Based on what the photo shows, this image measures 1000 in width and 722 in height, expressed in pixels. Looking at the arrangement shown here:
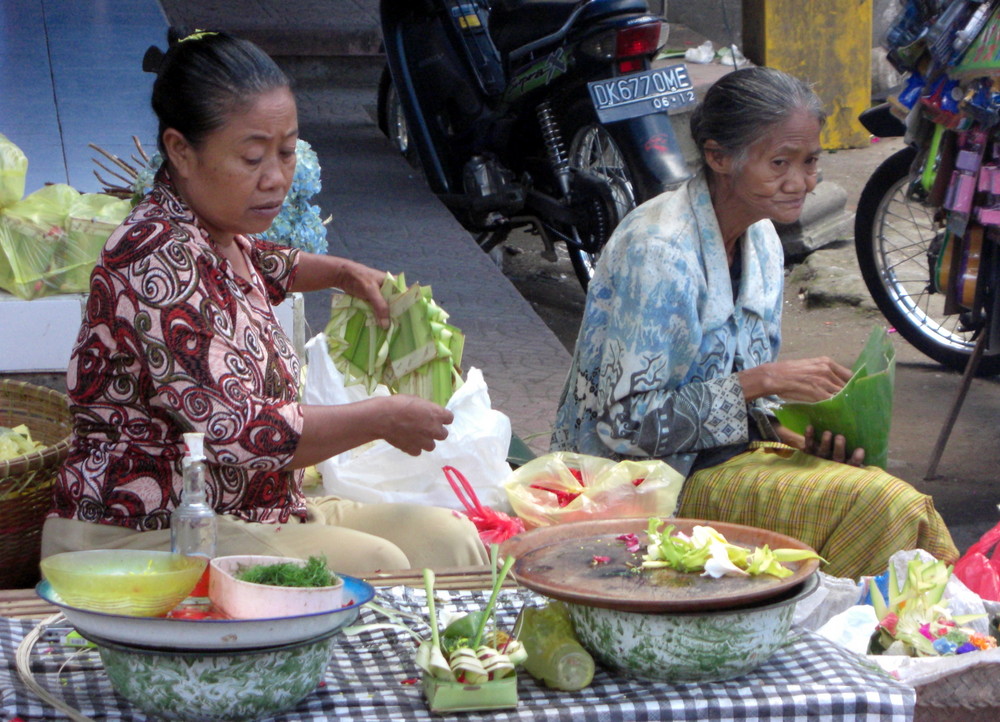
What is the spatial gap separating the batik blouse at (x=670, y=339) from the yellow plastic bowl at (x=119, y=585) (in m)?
1.11

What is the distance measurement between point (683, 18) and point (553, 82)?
4.55 metres

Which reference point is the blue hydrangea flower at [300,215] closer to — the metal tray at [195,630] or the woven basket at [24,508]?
the woven basket at [24,508]

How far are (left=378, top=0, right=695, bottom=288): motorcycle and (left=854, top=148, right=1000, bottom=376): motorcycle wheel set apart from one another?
0.86 m

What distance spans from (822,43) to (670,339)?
6395 mm

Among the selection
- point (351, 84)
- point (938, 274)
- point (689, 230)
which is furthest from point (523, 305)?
point (351, 84)

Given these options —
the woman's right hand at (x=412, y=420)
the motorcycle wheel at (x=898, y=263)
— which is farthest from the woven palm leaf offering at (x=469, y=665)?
the motorcycle wheel at (x=898, y=263)

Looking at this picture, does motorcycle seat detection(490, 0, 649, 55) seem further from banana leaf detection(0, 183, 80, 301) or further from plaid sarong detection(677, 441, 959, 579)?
plaid sarong detection(677, 441, 959, 579)

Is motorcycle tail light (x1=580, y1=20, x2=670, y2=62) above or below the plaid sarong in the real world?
above

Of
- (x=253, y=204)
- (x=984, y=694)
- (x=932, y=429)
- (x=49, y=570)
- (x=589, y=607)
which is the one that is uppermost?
(x=253, y=204)

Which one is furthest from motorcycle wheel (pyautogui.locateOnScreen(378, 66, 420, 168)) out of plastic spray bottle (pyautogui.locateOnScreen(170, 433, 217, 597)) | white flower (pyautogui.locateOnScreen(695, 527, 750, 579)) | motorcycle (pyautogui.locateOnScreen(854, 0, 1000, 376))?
white flower (pyautogui.locateOnScreen(695, 527, 750, 579))

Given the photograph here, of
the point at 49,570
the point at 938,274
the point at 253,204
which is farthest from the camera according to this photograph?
the point at 938,274

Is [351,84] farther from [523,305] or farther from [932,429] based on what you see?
[932,429]

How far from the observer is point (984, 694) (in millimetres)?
1675

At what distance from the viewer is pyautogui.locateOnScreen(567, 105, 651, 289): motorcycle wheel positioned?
4953 mm
